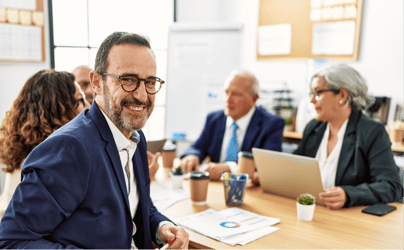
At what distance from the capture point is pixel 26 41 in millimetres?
3525

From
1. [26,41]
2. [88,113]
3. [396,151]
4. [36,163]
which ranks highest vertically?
[26,41]

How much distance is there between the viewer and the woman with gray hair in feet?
5.65

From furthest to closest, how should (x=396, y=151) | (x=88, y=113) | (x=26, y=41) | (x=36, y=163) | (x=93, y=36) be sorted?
(x=93, y=36) < (x=26, y=41) < (x=396, y=151) < (x=88, y=113) < (x=36, y=163)

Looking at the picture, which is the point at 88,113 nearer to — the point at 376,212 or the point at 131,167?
the point at 131,167

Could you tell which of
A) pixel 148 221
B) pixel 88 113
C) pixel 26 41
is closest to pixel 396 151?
pixel 148 221

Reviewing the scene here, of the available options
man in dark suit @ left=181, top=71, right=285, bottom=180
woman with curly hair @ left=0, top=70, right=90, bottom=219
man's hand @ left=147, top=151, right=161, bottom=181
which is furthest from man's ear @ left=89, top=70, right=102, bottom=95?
man in dark suit @ left=181, top=71, right=285, bottom=180

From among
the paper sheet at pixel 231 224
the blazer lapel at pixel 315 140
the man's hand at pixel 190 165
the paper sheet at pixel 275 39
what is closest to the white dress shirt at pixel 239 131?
the man's hand at pixel 190 165

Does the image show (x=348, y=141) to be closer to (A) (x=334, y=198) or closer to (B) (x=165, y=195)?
(A) (x=334, y=198)

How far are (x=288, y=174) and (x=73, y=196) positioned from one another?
105cm

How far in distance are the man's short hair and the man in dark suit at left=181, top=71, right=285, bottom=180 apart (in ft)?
4.56

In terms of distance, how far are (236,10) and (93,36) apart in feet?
6.38

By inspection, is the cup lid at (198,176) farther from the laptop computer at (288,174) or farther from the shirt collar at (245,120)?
the shirt collar at (245,120)

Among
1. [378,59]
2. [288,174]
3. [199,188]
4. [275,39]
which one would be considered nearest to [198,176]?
[199,188]

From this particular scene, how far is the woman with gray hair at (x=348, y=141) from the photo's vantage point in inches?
67.9
